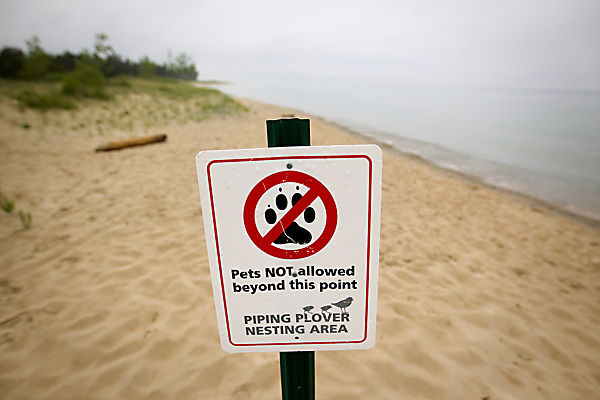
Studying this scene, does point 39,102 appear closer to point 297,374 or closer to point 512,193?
point 297,374

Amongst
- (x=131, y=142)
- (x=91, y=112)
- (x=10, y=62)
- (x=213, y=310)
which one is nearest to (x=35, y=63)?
(x=10, y=62)

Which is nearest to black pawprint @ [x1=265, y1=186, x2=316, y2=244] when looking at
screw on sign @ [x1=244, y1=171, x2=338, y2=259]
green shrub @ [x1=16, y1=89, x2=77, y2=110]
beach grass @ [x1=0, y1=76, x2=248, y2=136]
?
screw on sign @ [x1=244, y1=171, x2=338, y2=259]

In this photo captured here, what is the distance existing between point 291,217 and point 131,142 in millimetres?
8390

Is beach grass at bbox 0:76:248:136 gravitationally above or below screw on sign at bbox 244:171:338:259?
above

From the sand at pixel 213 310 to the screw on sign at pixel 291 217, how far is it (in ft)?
4.70

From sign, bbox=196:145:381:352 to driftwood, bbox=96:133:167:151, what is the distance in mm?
8007

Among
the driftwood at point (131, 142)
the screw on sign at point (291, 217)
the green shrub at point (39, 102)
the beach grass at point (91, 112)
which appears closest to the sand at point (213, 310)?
the screw on sign at point (291, 217)

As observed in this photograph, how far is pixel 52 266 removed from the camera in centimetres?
295

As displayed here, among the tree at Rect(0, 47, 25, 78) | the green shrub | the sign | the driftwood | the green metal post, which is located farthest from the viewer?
the tree at Rect(0, 47, 25, 78)

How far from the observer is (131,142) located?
7.79 metres

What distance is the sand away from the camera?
1.88 m

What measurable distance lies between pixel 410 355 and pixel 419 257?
158 cm

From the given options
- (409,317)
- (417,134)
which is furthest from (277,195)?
(417,134)

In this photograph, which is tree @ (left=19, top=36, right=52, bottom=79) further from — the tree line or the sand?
the sand
